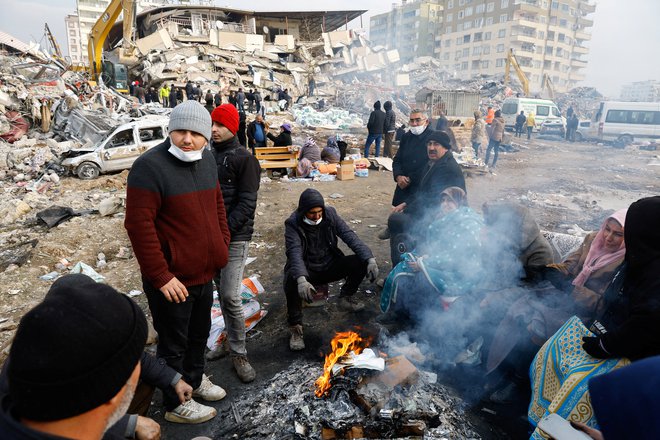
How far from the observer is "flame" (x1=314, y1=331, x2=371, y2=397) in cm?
288

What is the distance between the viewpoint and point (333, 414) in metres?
2.70

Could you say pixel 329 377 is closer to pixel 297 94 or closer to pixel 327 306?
pixel 327 306

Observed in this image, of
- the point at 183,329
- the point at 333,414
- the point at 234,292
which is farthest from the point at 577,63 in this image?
→ the point at 183,329

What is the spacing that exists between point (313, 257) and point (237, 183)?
4.09 feet

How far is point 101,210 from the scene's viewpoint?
744 centimetres

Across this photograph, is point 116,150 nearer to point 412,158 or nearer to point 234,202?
point 412,158

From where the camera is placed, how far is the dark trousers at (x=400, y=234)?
476 centimetres

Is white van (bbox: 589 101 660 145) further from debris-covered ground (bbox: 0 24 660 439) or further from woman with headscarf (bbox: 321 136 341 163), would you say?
A: woman with headscarf (bbox: 321 136 341 163)

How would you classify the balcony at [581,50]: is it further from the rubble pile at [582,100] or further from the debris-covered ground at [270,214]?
the debris-covered ground at [270,214]

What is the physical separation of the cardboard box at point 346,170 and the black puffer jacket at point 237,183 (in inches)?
293

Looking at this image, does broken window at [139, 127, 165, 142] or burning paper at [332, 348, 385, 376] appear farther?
broken window at [139, 127, 165, 142]

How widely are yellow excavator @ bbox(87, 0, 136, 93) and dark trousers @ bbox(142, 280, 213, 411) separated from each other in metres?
22.8

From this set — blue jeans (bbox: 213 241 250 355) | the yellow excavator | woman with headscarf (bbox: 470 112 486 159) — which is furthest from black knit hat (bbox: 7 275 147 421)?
the yellow excavator

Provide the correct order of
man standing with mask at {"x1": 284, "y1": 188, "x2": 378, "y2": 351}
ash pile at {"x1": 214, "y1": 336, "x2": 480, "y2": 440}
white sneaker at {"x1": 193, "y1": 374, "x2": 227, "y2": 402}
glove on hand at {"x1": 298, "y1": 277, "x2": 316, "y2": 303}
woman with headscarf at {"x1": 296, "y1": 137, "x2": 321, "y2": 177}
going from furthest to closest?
1. woman with headscarf at {"x1": 296, "y1": 137, "x2": 321, "y2": 177}
2. man standing with mask at {"x1": 284, "y1": 188, "x2": 378, "y2": 351}
3. glove on hand at {"x1": 298, "y1": 277, "x2": 316, "y2": 303}
4. white sneaker at {"x1": 193, "y1": 374, "x2": 227, "y2": 402}
5. ash pile at {"x1": 214, "y1": 336, "x2": 480, "y2": 440}
